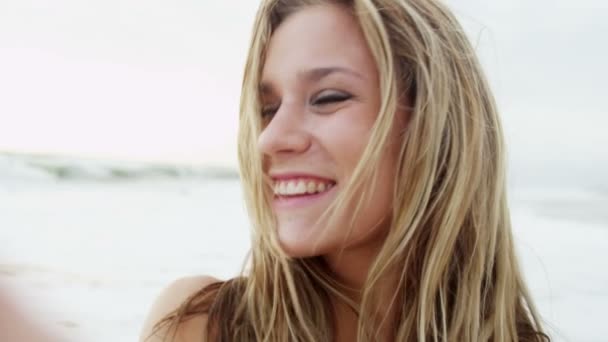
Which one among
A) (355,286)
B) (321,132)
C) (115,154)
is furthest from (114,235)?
(321,132)

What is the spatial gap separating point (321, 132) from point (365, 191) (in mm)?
102

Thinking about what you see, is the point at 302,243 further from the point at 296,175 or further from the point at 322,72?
the point at 322,72

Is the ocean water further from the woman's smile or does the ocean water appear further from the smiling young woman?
the woman's smile

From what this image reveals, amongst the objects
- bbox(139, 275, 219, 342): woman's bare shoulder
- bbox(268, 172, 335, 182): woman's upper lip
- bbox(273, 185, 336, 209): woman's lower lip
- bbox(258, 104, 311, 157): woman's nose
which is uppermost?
bbox(258, 104, 311, 157): woman's nose

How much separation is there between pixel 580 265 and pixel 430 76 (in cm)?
67

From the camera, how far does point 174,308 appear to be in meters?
1.10

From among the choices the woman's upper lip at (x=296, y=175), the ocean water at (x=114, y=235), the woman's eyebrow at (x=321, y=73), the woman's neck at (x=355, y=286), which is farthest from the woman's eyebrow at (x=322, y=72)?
the ocean water at (x=114, y=235)

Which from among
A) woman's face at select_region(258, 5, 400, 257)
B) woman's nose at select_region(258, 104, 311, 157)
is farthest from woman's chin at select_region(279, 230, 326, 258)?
woman's nose at select_region(258, 104, 311, 157)

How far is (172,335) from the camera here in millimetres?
1069

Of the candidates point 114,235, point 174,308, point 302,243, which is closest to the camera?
point 302,243

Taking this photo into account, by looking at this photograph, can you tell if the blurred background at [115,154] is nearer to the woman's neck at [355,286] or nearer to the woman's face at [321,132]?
the woman's neck at [355,286]

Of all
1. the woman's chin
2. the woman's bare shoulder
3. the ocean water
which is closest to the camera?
the woman's chin

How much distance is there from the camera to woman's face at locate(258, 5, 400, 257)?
960 mm

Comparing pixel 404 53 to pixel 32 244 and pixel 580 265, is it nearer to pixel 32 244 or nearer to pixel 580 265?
pixel 580 265
